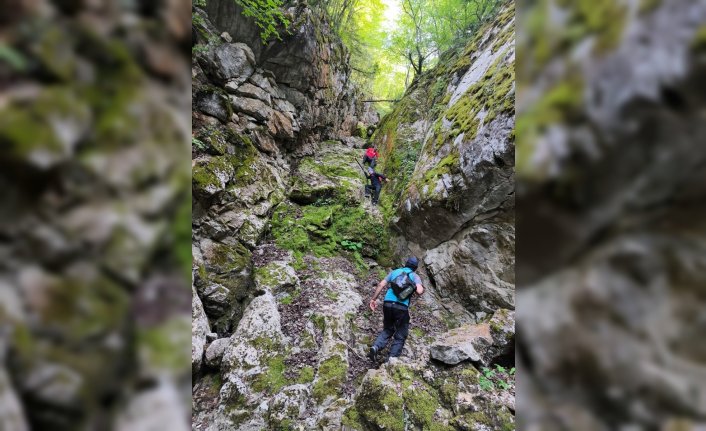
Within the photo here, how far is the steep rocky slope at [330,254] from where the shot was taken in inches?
192

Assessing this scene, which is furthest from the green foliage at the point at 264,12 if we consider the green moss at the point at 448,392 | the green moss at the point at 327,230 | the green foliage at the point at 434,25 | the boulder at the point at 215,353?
the green moss at the point at 448,392

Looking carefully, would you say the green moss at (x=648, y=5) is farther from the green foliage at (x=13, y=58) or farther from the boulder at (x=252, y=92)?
the boulder at (x=252, y=92)

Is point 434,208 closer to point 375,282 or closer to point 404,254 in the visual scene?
point 404,254

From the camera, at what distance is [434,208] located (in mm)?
8031

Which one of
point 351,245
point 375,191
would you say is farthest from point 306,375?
point 375,191

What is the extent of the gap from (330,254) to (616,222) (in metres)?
8.82

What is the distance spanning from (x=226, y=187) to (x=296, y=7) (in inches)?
358

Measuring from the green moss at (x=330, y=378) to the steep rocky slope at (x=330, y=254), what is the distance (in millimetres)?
22

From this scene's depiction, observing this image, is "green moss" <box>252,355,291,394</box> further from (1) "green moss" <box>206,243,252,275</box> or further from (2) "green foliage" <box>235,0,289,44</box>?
(2) "green foliage" <box>235,0,289,44</box>

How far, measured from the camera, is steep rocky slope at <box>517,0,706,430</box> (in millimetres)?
918

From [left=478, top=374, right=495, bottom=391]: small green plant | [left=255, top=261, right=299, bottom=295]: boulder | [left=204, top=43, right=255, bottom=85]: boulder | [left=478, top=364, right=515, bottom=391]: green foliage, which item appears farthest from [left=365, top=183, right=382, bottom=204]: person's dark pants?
[left=478, top=374, right=495, bottom=391]: small green plant

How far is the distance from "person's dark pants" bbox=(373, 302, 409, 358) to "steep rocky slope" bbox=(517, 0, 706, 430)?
4.62m

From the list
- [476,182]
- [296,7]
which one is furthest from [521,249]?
[296,7]

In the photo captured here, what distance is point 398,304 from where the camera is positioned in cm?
568
